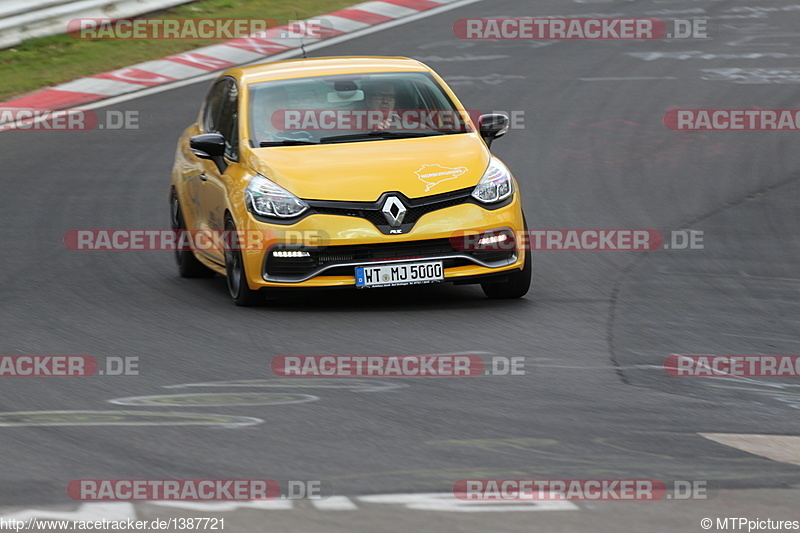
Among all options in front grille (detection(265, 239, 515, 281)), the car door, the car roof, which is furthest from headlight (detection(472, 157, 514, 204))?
the car door

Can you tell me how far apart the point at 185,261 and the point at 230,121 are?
1.39 meters

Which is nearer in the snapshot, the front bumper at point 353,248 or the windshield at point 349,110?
the front bumper at point 353,248

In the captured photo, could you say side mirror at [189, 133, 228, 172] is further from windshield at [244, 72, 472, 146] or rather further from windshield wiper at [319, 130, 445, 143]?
windshield wiper at [319, 130, 445, 143]

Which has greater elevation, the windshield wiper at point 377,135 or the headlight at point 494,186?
the windshield wiper at point 377,135

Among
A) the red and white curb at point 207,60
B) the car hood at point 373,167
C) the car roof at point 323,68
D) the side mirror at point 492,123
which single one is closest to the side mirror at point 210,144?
the car hood at point 373,167

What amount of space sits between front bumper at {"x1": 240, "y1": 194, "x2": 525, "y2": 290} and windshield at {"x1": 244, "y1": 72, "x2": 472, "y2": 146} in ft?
2.96

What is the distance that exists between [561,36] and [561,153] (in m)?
6.89

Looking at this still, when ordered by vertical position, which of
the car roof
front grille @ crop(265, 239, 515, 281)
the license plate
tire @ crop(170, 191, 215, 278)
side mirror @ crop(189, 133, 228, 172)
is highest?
the car roof

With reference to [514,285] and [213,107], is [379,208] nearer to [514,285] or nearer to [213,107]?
[514,285]

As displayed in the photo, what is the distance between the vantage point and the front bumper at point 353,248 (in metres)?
9.45

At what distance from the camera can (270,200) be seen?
9.62 meters

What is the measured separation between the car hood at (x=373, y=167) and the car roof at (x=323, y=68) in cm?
91

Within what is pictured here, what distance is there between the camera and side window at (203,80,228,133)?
11323mm

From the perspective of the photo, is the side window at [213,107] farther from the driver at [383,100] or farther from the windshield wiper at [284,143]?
the driver at [383,100]
